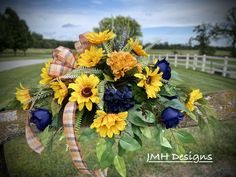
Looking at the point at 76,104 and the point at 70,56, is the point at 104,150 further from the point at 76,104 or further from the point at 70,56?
the point at 70,56

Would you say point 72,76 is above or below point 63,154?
above

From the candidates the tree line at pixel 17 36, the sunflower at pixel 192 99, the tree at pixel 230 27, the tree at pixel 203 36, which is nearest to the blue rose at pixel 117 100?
the sunflower at pixel 192 99

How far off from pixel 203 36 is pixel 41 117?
1.45 metres

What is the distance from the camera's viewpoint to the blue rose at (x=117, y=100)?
0.56m

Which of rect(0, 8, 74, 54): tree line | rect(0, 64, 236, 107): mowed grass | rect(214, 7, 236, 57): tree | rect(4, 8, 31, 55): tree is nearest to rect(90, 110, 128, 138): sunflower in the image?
rect(0, 8, 74, 54): tree line

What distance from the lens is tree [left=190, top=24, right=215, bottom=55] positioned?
1.68 metres

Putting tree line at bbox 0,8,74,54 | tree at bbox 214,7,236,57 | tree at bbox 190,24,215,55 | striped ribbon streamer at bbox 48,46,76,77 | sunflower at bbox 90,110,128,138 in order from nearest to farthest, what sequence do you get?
sunflower at bbox 90,110,128,138 < striped ribbon streamer at bbox 48,46,76,77 < tree line at bbox 0,8,74,54 < tree at bbox 214,7,236,57 < tree at bbox 190,24,215,55

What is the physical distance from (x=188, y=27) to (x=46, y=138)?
140cm

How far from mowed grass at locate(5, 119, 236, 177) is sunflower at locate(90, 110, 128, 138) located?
967mm

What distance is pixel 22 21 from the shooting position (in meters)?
1.46

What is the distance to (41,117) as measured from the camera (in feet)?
2.03

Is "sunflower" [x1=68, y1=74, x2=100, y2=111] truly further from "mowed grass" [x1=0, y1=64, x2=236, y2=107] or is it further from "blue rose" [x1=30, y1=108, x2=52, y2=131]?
"mowed grass" [x1=0, y1=64, x2=236, y2=107]

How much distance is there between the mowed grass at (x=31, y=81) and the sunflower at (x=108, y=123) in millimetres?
967

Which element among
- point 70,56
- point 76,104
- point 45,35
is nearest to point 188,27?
point 45,35
